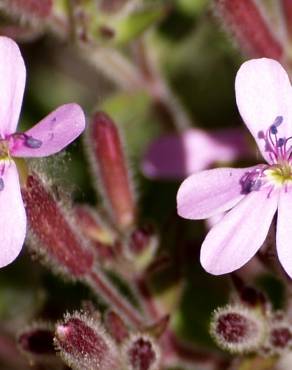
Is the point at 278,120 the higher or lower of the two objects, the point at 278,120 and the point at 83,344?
the higher

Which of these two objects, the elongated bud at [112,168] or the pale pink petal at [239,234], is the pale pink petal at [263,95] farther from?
the elongated bud at [112,168]

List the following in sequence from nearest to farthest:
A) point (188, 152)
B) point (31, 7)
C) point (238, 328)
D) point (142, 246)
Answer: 1. point (238, 328)
2. point (142, 246)
3. point (31, 7)
4. point (188, 152)

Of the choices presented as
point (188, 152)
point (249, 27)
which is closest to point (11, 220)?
point (249, 27)

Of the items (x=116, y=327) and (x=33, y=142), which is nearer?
(x=33, y=142)

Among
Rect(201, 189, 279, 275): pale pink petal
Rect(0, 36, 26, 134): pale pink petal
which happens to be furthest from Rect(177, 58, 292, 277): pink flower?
Rect(0, 36, 26, 134): pale pink petal

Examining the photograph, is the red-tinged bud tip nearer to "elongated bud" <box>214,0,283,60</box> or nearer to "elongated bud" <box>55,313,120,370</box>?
"elongated bud" <box>55,313,120,370</box>

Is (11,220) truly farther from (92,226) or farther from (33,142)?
(92,226)

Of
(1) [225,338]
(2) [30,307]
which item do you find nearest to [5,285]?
(2) [30,307]
